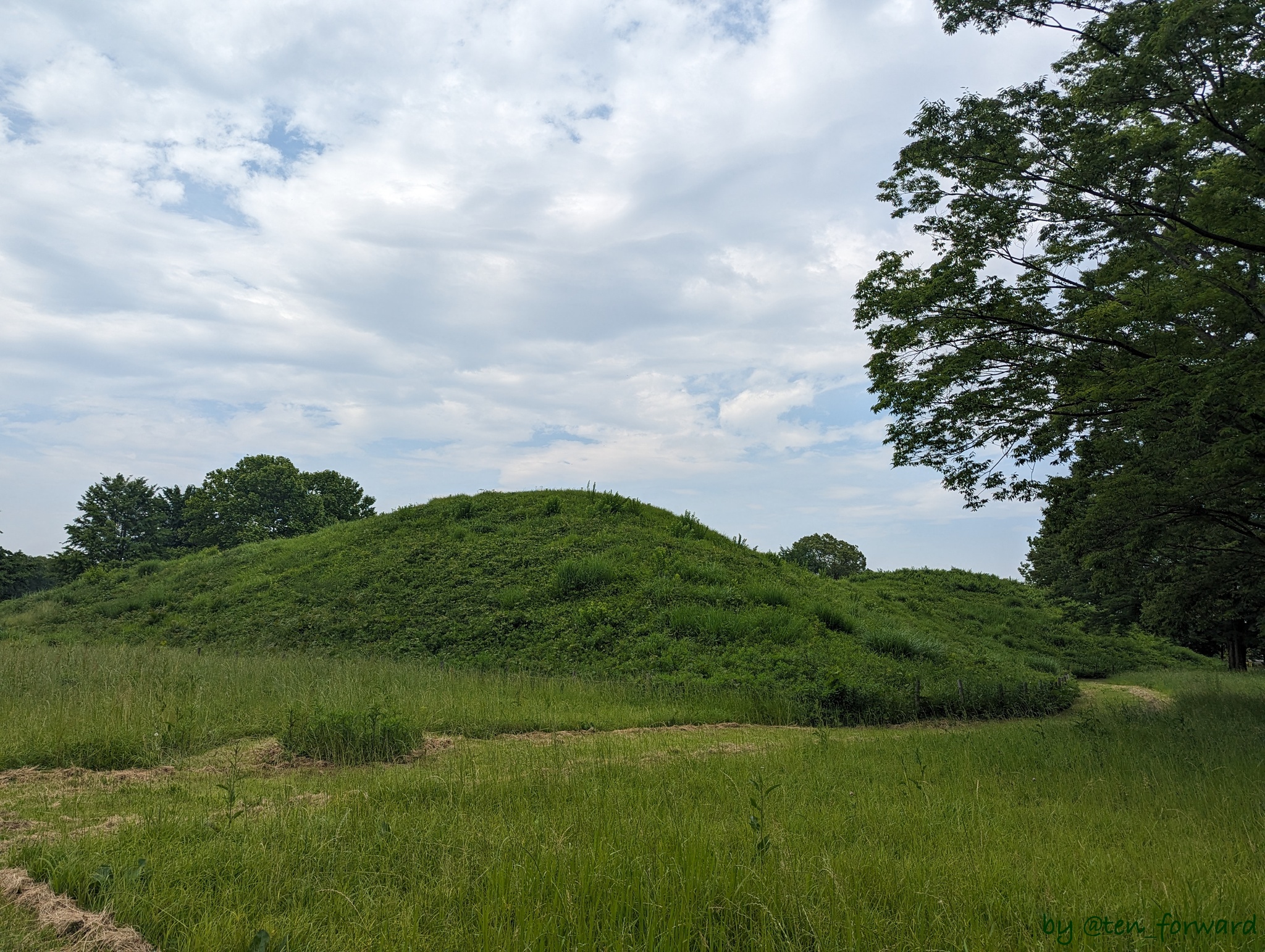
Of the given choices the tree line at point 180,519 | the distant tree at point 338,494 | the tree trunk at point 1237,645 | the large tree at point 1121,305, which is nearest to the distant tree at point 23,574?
the tree line at point 180,519

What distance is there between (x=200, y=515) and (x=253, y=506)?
15.4 feet

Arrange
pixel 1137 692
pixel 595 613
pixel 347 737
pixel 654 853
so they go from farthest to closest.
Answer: pixel 1137 692 → pixel 595 613 → pixel 347 737 → pixel 654 853

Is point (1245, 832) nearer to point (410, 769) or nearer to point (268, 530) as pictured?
point (410, 769)

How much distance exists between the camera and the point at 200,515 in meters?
58.2

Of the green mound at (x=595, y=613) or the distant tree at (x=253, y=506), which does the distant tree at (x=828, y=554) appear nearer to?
the green mound at (x=595, y=613)

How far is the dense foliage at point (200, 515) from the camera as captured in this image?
57.1 metres

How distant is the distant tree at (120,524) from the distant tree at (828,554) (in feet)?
181

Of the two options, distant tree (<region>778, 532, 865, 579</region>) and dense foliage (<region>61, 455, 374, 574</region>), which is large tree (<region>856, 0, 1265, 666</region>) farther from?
dense foliage (<region>61, 455, 374, 574</region>)

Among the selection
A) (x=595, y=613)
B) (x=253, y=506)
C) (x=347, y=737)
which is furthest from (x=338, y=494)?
(x=347, y=737)

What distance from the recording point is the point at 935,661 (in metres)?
18.8

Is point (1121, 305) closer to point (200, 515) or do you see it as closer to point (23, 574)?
point (200, 515)

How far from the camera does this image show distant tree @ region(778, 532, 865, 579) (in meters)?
58.5

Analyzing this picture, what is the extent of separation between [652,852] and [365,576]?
72.4 feet

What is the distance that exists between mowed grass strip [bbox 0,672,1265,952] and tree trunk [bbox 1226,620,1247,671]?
28.1 metres
